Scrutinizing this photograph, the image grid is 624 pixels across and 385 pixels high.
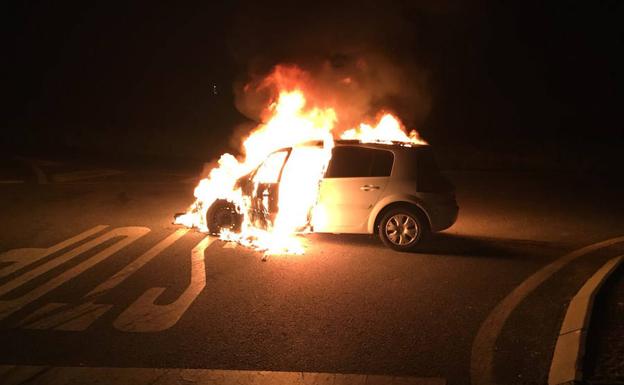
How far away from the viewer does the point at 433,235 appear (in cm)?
866

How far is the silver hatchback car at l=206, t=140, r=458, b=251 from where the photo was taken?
24.6 feet

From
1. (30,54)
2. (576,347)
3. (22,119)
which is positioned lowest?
(576,347)

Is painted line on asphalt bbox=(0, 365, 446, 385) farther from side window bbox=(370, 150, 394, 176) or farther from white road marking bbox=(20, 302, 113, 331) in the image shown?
side window bbox=(370, 150, 394, 176)

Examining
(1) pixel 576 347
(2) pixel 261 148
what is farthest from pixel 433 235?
(1) pixel 576 347

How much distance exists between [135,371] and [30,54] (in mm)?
53374

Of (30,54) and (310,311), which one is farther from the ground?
(30,54)

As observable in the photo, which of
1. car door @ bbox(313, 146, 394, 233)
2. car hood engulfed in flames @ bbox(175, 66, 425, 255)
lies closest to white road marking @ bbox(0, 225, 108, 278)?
car hood engulfed in flames @ bbox(175, 66, 425, 255)

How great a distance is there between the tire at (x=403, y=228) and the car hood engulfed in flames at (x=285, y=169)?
113 cm

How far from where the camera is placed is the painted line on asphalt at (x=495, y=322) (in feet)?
12.6

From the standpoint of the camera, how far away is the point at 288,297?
5.49 meters

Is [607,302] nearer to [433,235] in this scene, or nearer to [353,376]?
[353,376]

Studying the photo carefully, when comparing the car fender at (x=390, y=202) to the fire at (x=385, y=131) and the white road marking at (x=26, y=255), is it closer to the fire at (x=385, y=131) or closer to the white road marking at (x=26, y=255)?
the fire at (x=385, y=131)

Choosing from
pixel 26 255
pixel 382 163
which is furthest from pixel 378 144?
pixel 26 255

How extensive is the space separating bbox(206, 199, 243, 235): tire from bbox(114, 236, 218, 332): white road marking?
7.03 feet
